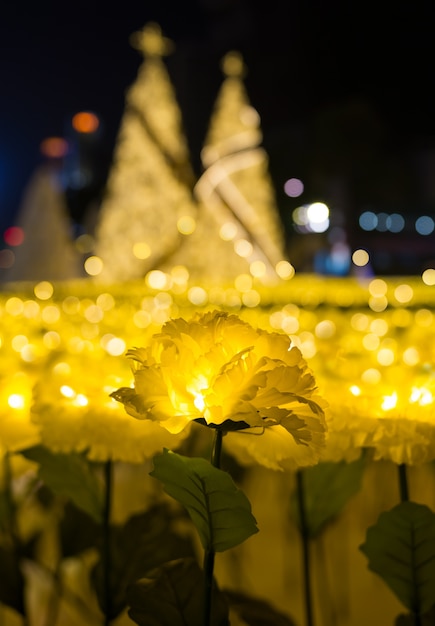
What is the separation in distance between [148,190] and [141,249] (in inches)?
32.1

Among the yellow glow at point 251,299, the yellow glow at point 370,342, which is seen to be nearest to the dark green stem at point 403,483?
the yellow glow at point 370,342

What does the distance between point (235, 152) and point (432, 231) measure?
→ 8.33 metres

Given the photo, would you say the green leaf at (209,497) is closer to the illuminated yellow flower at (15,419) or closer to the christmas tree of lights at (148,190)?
the illuminated yellow flower at (15,419)

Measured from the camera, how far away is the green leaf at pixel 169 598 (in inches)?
29.4

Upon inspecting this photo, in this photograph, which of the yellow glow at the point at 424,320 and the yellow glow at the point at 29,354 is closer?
the yellow glow at the point at 29,354

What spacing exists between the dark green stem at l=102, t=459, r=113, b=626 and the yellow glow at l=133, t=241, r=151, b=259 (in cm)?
863

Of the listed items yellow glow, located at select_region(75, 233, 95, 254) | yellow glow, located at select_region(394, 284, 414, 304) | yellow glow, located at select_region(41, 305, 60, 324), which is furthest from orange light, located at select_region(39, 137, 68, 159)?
yellow glow, located at select_region(41, 305, 60, 324)

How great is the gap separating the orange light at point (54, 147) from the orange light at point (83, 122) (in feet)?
2.32

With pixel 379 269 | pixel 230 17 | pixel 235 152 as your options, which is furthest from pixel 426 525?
pixel 230 17

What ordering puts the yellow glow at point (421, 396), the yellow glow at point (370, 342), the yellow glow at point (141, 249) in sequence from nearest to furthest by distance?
the yellow glow at point (421, 396) → the yellow glow at point (370, 342) → the yellow glow at point (141, 249)

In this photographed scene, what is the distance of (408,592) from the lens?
79 cm

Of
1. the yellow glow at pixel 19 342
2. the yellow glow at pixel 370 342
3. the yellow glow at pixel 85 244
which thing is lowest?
the yellow glow at pixel 370 342

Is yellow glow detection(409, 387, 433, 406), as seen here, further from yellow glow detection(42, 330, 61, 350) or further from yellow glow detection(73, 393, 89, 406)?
yellow glow detection(42, 330, 61, 350)

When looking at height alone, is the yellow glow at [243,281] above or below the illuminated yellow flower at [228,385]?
above
